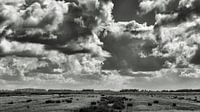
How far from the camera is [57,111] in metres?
49.7

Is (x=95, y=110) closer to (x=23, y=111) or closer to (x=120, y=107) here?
(x=120, y=107)

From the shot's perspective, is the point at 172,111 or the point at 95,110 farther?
the point at 172,111

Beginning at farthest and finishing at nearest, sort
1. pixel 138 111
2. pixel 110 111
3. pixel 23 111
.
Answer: pixel 23 111 < pixel 138 111 < pixel 110 111

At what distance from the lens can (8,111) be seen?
55.4 meters

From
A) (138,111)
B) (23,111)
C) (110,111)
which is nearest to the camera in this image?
(110,111)

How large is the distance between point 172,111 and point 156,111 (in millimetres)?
2062

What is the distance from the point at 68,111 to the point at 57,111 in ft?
5.19

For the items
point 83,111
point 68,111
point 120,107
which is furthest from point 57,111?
point 120,107

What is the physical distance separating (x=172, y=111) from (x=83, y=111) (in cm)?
1159

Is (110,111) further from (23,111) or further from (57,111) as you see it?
(23,111)

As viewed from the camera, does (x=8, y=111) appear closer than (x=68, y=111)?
No

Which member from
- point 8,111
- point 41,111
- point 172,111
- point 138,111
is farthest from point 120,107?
point 8,111

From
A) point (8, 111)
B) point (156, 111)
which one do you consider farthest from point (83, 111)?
point (8, 111)

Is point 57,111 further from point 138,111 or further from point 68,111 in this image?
point 138,111
